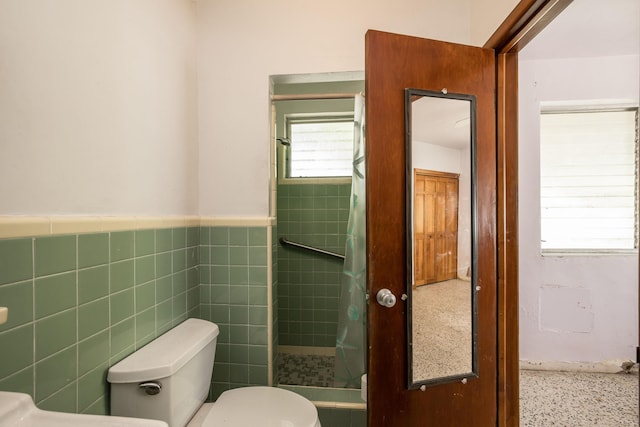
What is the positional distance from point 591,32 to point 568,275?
159cm

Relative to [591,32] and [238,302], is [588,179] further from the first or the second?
[238,302]

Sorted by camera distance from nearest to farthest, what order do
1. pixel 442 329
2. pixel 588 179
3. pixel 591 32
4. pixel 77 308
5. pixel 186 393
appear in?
pixel 77 308, pixel 186 393, pixel 442 329, pixel 591 32, pixel 588 179

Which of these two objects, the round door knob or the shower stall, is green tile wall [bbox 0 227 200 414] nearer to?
the round door knob

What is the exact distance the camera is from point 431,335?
1309mm

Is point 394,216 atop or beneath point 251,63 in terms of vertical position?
beneath

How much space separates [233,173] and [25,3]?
38.7 inches

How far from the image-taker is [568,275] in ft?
7.26

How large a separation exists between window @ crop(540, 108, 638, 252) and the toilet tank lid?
2507 mm

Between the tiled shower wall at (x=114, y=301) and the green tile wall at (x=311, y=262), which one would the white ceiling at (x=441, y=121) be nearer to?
the tiled shower wall at (x=114, y=301)

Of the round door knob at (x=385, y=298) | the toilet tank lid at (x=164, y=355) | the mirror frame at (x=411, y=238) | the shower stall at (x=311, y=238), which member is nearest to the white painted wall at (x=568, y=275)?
the mirror frame at (x=411, y=238)

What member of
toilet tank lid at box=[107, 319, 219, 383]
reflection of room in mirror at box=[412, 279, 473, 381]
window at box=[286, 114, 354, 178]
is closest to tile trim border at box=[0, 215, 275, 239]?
Answer: toilet tank lid at box=[107, 319, 219, 383]

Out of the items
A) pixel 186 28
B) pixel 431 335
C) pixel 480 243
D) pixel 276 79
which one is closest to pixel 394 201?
pixel 480 243

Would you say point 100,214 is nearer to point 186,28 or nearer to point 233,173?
point 233,173

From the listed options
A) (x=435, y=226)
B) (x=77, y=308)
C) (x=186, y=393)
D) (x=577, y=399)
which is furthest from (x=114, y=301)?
(x=577, y=399)
